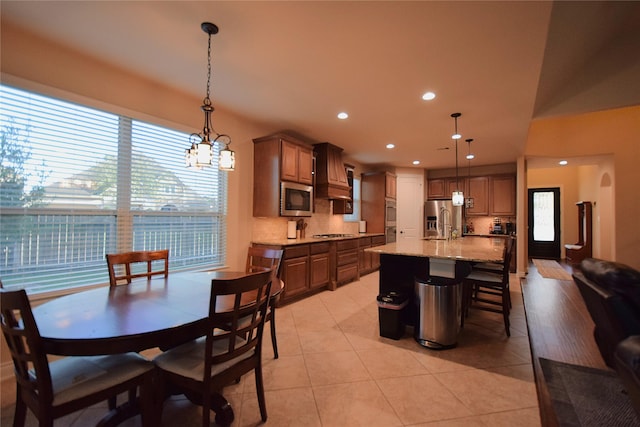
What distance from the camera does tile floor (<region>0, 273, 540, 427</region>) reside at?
1757 mm

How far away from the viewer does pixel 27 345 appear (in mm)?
1227

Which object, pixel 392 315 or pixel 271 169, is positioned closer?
pixel 392 315

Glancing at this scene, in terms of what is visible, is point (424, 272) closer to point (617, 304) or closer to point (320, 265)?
point (617, 304)

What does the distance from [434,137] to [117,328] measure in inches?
189

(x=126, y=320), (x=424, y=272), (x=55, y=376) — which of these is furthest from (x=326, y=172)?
(x=55, y=376)

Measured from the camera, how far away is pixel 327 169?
16.3ft

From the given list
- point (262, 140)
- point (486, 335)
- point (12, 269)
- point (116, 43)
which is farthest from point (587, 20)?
point (12, 269)

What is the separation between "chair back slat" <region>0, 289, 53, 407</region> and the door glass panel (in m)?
11.6

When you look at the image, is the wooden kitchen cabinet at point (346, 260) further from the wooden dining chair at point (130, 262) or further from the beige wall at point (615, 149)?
the beige wall at point (615, 149)

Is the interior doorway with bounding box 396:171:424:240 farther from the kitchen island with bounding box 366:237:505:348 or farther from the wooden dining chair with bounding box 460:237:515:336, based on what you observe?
the kitchen island with bounding box 366:237:505:348

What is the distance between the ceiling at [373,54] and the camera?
1.93 meters

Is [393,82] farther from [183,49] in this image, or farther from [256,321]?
[256,321]

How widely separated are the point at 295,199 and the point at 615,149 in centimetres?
596

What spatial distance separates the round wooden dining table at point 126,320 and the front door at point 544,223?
10.4 metres
